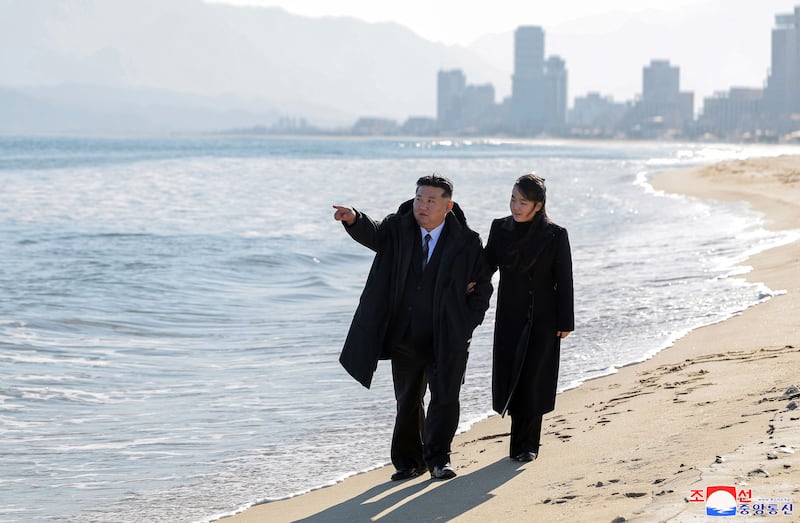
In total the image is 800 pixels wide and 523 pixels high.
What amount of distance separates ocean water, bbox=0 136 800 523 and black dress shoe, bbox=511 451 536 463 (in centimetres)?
103

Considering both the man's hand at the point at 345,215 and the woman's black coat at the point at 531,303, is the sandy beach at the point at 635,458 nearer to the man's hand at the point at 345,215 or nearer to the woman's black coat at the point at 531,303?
the woman's black coat at the point at 531,303

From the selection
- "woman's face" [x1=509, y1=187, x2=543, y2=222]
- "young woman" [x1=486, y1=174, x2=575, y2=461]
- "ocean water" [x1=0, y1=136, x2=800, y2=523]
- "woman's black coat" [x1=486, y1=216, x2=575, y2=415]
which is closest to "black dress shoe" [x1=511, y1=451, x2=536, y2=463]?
"young woman" [x1=486, y1=174, x2=575, y2=461]

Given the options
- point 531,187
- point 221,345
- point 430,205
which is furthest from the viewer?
point 221,345

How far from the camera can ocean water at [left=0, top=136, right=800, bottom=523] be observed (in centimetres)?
634

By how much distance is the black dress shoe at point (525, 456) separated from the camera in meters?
5.69

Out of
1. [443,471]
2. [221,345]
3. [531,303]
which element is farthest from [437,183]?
[221,345]

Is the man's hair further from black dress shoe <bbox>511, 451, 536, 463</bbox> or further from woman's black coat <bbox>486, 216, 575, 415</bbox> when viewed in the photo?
black dress shoe <bbox>511, 451, 536, 463</bbox>

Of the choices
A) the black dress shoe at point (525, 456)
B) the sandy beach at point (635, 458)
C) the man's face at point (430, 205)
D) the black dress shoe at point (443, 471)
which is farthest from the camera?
the black dress shoe at point (525, 456)

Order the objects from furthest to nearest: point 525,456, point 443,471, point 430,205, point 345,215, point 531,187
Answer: point 525,456, point 443,471, point 531,187, point 430,205, point 345,215

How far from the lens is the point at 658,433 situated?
5.66 m

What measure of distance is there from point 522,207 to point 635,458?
4.44 feet

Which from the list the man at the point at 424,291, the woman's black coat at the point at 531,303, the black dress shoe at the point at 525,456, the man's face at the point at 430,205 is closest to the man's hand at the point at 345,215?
the man at the point at 424,291

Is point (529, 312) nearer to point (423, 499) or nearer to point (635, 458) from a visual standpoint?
point (635, 458)

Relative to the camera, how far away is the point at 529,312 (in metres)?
5.64
